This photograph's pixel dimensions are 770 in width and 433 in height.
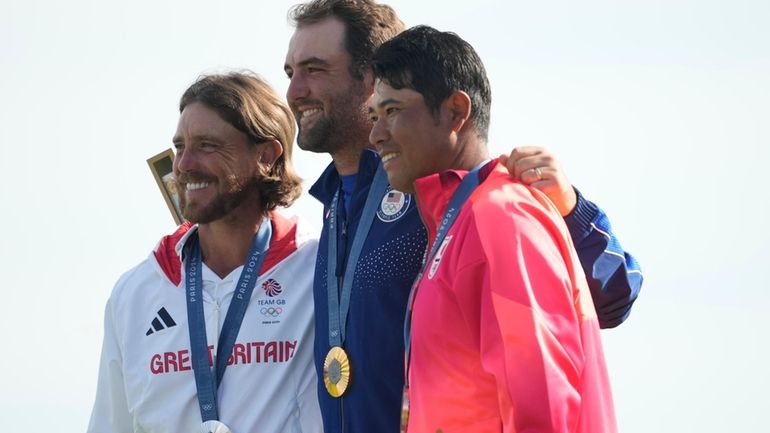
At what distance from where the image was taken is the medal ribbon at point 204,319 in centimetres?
559

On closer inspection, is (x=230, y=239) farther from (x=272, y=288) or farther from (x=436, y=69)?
(x=436, y=69)

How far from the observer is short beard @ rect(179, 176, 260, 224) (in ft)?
19.1

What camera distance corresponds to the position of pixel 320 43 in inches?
215

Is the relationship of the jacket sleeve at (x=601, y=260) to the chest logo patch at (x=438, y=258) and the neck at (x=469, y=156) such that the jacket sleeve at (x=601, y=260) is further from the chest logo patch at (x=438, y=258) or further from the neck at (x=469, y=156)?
the chest logo patch at (x=438, y=258)

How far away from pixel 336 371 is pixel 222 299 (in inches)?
41.4

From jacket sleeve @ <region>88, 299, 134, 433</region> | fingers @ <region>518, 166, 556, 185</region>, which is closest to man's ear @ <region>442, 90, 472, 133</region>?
fingers @ <region>518, 166, 556, 185</region>

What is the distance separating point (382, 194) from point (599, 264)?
3.40 feet

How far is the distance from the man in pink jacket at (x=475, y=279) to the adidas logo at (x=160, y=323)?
1.95m

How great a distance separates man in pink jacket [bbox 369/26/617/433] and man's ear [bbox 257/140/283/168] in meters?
1.85

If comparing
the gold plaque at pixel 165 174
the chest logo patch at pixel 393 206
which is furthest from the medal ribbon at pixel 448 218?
the gold plaque at pixel 165 174

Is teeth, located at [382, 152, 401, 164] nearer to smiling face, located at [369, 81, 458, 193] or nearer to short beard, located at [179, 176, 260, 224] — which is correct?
smiling face, located at [369, 81, 458, 193]

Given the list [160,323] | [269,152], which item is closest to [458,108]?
[269,152]

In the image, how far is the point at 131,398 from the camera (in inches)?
227

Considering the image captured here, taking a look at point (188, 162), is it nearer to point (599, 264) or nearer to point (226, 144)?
point (226, 144)
